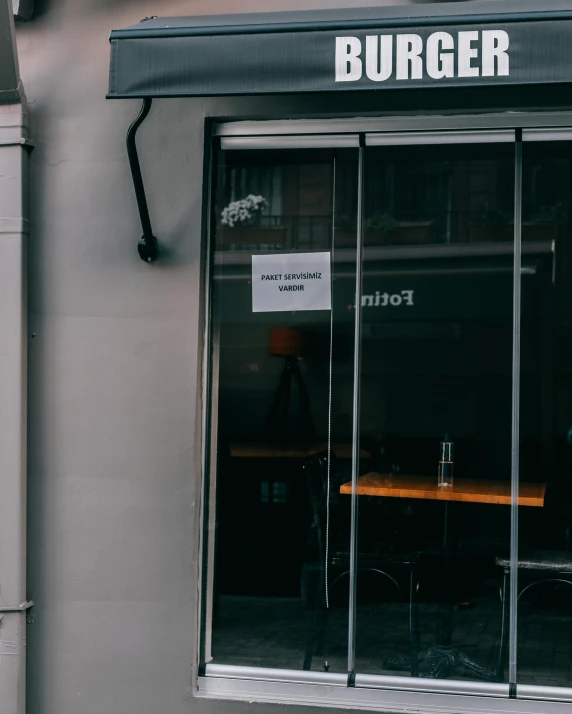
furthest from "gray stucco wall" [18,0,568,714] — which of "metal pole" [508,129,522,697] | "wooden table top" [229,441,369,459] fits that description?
"wooden table top" [229,441,369,459]

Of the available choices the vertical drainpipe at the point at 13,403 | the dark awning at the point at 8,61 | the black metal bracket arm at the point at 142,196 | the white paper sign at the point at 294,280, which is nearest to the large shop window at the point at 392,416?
the white paper sign at the point at 294,280

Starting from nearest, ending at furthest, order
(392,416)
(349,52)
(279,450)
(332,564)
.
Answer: (349,52), (332,564), (279,450), (392,416)

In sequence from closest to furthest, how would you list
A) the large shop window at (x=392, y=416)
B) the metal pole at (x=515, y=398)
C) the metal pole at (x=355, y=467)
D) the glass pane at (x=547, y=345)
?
the metal pole at (x=515, y=398) → the metal pole at (x=355, y=467) → the large shop window at (x=392, y=416) → the glass pane at (x=547, y=345)

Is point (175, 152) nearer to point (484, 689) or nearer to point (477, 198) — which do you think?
point (484, 689)

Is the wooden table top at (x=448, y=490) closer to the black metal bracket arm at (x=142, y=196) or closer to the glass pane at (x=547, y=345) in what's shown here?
the glass pane at (x=547, y=345)

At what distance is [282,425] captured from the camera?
767 centimetres

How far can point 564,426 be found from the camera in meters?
9.12

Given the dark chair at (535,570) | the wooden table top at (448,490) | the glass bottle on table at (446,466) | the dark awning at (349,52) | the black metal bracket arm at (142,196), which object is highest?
the dark awning at (349,52)

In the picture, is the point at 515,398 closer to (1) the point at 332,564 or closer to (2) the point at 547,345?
(1) the point at 332,564

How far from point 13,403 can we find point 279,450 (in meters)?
2.70

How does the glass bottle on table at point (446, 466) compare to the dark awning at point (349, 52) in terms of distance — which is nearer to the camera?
the dark awning at point (349, 52)

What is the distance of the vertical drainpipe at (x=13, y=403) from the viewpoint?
193 inches

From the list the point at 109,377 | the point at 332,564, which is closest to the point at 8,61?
the point at 109,377

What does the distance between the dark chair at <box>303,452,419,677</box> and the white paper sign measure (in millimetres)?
1084
